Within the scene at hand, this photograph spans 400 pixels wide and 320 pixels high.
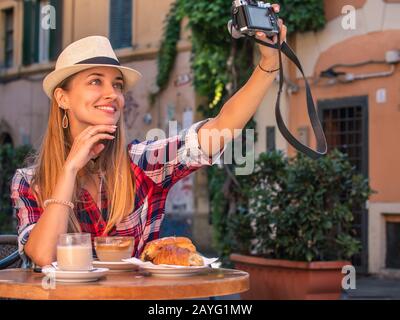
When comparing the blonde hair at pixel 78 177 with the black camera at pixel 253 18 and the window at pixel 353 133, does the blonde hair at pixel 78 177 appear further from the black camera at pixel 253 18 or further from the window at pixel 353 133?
the window at pixel 353 133

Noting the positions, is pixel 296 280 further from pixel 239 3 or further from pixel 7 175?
pixel 7 175

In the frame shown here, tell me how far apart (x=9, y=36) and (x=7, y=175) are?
648 cm

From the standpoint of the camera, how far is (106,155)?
3.07m

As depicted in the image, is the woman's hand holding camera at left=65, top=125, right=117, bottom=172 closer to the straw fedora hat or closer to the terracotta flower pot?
the straw fedora hat

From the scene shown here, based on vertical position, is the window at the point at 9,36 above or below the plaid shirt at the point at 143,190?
above

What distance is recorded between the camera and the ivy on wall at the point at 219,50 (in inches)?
426

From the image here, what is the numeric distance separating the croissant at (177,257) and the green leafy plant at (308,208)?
4.08 meters

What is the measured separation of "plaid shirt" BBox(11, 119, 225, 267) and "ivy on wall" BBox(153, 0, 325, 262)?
6.56 meters

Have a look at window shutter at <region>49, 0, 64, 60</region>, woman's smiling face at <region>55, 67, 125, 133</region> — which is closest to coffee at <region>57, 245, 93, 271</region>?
woman's smiling face at <region>55, 67, 125, 133</region>

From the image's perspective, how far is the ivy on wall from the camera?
35.5 feet

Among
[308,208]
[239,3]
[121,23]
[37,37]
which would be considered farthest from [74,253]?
[37,37]

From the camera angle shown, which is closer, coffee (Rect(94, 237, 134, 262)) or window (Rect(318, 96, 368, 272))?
coffee (Rect(94, 237, 134, 262))

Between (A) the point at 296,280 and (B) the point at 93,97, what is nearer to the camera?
(B) the point at 93,97

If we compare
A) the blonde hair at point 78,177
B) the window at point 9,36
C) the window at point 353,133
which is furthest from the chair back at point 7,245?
the window at point 9,36
